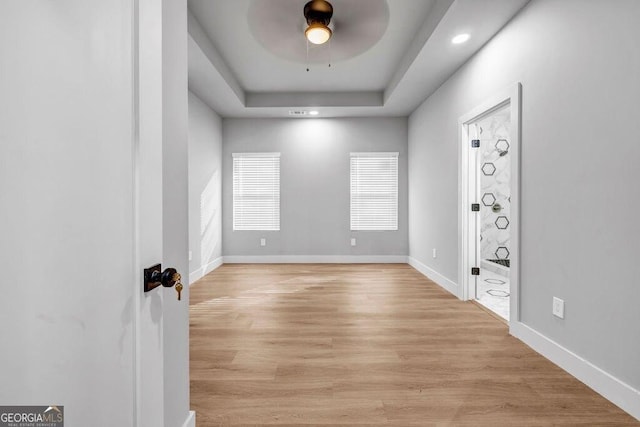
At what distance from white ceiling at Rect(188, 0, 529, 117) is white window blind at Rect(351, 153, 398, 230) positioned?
0.91 meters

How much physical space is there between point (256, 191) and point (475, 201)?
3.79 metres

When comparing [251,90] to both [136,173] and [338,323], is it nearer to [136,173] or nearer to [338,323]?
[338,323]

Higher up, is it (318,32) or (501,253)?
(318,32)

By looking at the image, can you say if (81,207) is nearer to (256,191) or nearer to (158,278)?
(158,278)

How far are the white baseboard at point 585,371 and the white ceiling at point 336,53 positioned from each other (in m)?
2.61

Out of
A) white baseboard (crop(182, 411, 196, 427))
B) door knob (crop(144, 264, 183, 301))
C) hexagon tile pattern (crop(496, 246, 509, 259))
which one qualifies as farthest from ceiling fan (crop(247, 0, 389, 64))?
hexagon tile pattern (crop(496, 246, 509, 259))

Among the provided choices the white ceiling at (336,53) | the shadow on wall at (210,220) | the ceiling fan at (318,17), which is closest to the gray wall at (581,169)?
the white ceiling at (336,53)

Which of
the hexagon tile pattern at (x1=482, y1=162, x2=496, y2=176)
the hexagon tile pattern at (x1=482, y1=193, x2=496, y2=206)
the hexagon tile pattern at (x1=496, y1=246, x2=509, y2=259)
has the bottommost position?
the hexagon tile pattern at (x1=496, y1=246, x2=509, y2=259)

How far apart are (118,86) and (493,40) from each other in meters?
3.35

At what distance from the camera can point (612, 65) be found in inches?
69.2

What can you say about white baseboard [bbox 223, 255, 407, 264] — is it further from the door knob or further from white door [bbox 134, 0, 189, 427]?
the door knob

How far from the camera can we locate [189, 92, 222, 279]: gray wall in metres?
4.48

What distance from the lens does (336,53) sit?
11.9ft

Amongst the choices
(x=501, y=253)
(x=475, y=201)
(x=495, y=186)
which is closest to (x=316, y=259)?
(x=475, y=201)
